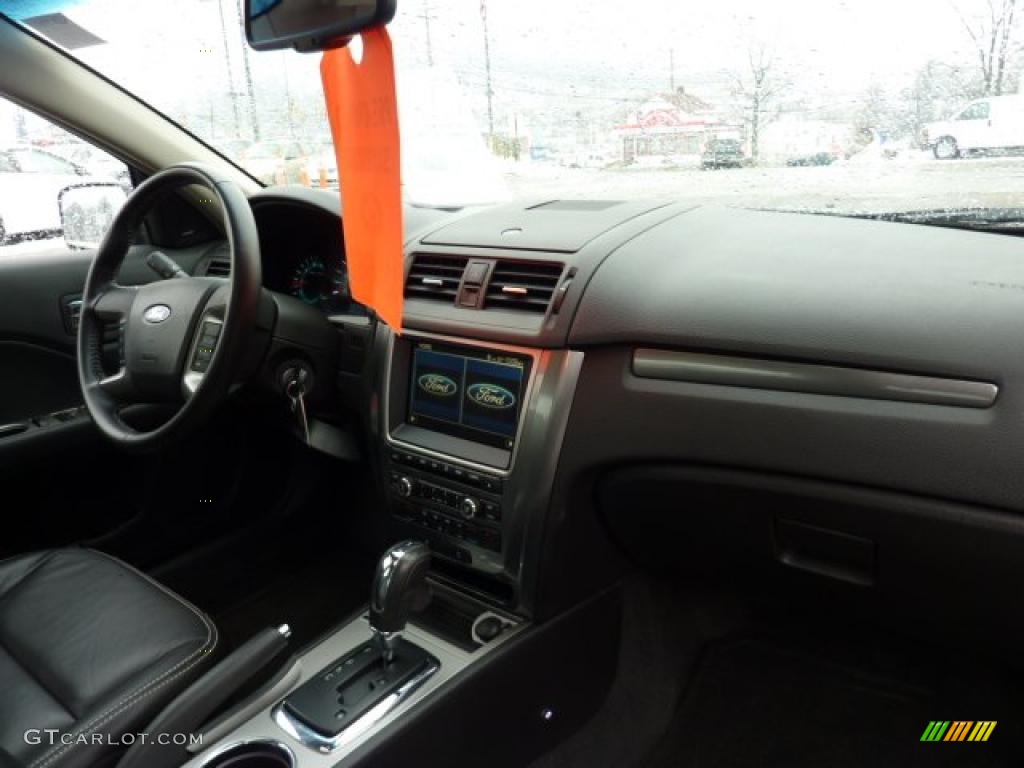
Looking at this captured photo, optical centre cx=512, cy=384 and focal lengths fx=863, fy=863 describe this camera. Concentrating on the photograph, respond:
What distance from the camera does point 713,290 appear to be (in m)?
1.40

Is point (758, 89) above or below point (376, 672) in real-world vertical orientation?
above

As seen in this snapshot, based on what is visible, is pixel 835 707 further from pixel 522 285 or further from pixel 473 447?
pixel 522 285

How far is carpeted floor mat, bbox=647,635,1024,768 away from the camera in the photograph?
5.92ft

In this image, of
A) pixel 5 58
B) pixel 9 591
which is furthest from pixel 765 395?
pixel 5 58

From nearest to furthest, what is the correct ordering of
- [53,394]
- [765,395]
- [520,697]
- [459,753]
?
[765,395] < [459,753] < [520,697] < [53,394]

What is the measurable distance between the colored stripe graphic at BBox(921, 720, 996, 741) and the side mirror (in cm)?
236

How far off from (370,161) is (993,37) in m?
1.12

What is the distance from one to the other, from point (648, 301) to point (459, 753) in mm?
864

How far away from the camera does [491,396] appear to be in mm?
1594

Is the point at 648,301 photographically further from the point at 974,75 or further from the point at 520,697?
the point at 520,697

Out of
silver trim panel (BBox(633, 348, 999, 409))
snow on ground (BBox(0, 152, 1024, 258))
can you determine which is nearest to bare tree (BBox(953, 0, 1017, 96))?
snow on ground (BBox(0, 152, 1024, 258))

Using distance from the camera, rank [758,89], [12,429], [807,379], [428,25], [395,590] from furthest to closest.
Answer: [12,429], [428,25], [758,89], [395,590], [807,379]

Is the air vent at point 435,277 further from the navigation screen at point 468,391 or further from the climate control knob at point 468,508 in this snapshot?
the climate control knob at point 468,508

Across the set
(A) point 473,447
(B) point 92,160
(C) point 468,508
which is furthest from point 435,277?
(B) point 92,160
